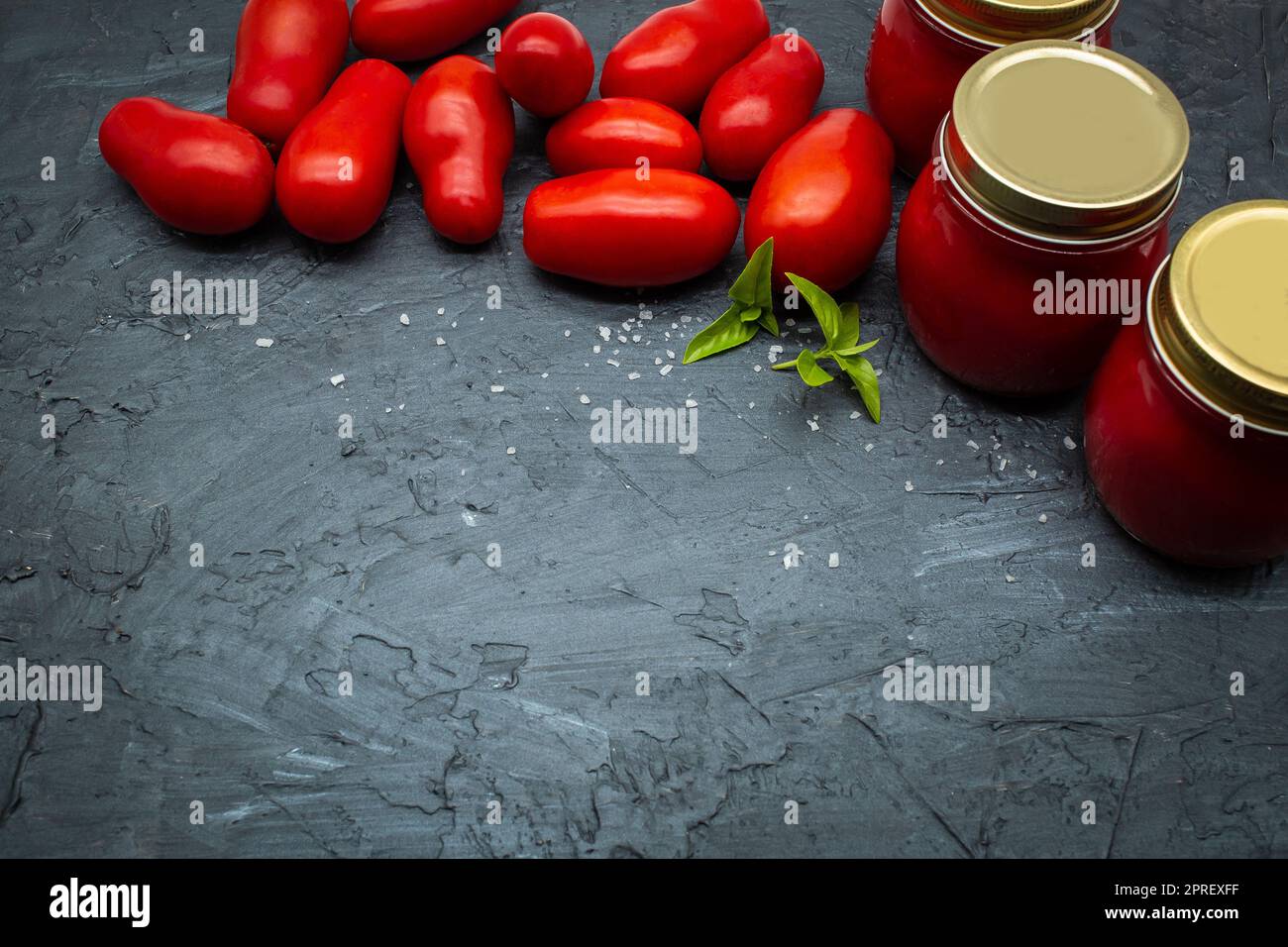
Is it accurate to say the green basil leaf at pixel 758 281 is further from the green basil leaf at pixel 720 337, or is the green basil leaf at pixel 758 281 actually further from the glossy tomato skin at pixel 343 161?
the glossy tomato skin at pixel 343 161

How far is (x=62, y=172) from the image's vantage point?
3.44 ft

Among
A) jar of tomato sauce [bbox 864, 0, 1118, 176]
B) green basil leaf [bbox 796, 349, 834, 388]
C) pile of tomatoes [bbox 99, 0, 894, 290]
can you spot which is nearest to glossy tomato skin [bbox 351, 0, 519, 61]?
pile of tomatoes [bbox 99, 0, 894, 290]

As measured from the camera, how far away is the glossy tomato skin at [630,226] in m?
0.92

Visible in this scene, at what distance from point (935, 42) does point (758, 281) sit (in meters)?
0.23

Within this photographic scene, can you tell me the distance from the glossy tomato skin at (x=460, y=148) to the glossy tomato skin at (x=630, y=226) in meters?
0.05

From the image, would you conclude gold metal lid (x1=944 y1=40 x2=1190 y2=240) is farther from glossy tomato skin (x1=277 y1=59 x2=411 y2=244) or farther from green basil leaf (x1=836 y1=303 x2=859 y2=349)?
glossy tomato skin (x1=277 y1=59 x2=411 y2=244)

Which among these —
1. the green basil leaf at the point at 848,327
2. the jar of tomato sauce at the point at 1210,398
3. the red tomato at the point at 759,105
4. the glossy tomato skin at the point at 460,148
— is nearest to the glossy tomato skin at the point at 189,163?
the glossy tomato skin at the point at 460,148

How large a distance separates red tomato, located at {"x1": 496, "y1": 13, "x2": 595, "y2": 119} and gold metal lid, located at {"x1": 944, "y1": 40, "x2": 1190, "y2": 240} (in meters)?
0.30

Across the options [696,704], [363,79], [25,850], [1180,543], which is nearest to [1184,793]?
[1180,543]

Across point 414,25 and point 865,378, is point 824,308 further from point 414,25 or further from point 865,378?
point 414,25

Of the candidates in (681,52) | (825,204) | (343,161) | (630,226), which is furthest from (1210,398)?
(343,161)

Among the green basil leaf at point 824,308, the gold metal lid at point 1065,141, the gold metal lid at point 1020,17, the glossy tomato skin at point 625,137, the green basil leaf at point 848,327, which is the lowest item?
the green basil leaf at point 848,327

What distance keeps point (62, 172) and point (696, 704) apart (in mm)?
710

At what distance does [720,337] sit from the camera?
3.10 ft
